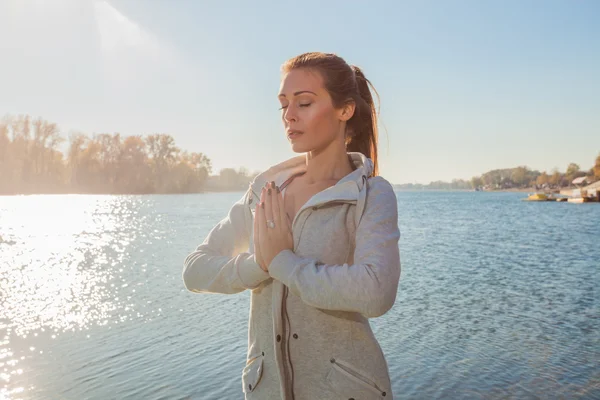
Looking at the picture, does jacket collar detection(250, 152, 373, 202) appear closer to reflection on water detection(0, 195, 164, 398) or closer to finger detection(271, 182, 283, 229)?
finger detection(271, 182, 283, 229)

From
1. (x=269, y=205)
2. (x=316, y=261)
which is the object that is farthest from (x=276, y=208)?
(x=316, y=261)

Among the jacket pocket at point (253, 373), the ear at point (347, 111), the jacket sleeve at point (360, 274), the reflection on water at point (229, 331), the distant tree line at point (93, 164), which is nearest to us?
the jacket sleeve at point (360, 274)

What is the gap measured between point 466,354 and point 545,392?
174 centimetres

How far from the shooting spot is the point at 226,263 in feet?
6.22

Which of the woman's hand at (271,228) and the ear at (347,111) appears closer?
the woman's hand at (271,228)

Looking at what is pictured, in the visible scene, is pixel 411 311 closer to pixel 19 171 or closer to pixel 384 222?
pixel 384 222

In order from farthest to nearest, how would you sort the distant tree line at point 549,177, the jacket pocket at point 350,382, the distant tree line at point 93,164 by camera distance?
the distant tree line at point 549,177
the distant tree line at point 93,164
the jacket pocket at point 350,382

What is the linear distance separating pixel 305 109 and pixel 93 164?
11234 cm

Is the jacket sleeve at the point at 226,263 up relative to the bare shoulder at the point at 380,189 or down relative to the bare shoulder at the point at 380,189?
down

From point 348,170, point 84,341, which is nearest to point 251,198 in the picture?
point 348,170

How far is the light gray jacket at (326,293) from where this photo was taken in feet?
5.31

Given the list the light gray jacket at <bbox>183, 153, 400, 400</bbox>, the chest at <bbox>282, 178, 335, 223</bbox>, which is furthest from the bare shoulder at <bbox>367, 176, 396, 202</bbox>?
the chest at <bbox>282, 178, 335, 223</bbox>

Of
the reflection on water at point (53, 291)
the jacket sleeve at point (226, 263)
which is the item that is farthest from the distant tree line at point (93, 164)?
the jacket sleeve at point (226, 263)

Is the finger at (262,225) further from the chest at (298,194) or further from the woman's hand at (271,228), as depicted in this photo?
the chest at (298,194)
